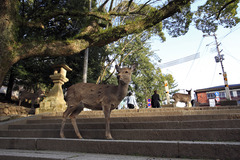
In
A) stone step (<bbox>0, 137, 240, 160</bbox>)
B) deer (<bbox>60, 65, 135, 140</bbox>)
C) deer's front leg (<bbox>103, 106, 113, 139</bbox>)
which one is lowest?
stone step (<bbox>0, 137, 240, 160</bbox>)

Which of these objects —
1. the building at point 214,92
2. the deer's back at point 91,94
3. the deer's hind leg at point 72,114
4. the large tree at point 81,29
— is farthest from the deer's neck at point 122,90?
the building at point 214,92

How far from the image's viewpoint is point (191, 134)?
3.33 m

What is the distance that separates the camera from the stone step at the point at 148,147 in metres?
2.46

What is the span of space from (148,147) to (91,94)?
6.89 feet

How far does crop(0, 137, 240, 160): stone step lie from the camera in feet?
8.07

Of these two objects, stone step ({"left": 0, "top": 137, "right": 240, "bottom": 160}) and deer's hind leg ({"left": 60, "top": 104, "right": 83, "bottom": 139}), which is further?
deer's hind leg ({"left": 60, "top": 104, "right": 83, "bottom": 139})

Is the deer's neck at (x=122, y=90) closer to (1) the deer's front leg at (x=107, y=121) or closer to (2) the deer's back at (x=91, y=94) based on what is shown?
(2) the deer's back at (x=91, y=94)

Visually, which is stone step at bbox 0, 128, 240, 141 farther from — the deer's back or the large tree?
the large tree

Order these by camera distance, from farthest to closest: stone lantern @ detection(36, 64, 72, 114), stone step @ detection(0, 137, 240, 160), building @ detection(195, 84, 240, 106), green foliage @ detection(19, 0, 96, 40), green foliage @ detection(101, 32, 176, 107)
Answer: building @ detection(195, 84, 240, 106) → green foliage @ detection(101, 32, 176, 107) → green foliage @ detection(19, 0, 96, 40) → stone lantern @ detection(36, 64, 72, 114) → stone step @ detection(0, 137, 240, 160)

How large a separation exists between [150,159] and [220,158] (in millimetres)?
1107

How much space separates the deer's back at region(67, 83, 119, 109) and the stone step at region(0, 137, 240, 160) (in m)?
1.06

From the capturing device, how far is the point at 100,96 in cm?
415

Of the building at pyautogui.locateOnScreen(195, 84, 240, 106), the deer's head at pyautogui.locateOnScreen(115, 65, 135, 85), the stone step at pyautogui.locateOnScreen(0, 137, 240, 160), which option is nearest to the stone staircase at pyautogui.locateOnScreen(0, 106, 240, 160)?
the stone step at pyautogui.locateOnScreen(0, 137, 240, 160)

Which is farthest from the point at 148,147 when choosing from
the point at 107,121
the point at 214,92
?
the point at 214,92
